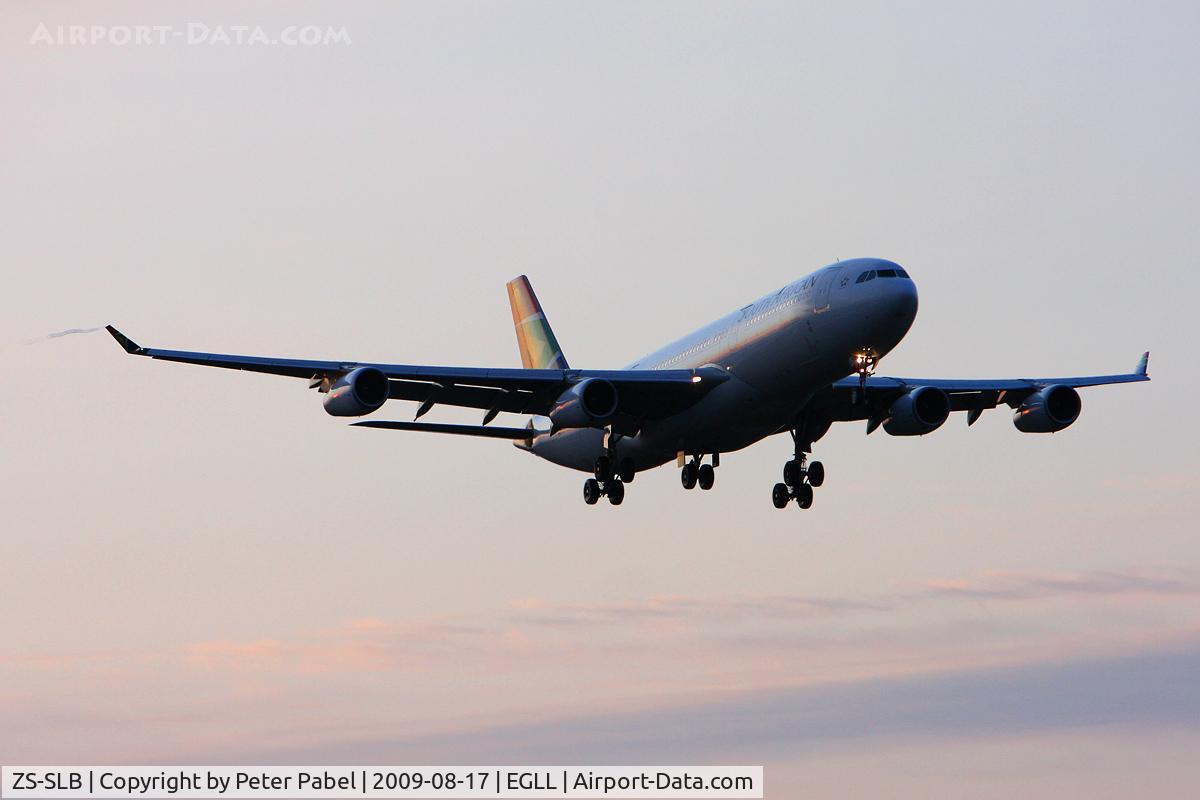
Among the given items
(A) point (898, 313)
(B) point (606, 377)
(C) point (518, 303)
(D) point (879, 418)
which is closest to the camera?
(A) point (898, 313)

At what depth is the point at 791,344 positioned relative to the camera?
56.3 m

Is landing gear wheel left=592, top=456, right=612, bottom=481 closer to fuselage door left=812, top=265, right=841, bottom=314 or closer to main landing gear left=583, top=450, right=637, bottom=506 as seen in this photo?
main landing gear left=583, top=450, right=637, bottom=506

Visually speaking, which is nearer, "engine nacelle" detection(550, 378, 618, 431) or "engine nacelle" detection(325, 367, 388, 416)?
"engine nacelle" detection(325, 367, 388, 416)

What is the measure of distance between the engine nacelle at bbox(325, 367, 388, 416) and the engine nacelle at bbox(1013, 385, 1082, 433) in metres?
22.8

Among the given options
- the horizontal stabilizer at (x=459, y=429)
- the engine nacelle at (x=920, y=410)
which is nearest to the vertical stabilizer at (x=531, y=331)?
the horizontal stabilizer at (x=459, y=429)

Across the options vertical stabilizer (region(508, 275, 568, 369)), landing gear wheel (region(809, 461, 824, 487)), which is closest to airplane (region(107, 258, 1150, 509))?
landing gear wheel (region(809, 461, 824, 487))

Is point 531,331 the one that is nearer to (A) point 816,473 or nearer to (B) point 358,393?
(A) point 816,473

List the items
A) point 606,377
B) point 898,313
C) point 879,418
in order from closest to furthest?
point 898,313 < point 606,377 < point 879,418

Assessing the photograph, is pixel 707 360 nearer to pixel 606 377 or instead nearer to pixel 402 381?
pixel 606 377

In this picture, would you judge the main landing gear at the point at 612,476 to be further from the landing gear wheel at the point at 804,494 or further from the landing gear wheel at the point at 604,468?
the landing gear wheel at the point at 804,494

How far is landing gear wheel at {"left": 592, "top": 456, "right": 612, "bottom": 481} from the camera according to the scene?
64.6 metres

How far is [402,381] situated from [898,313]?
650 inches

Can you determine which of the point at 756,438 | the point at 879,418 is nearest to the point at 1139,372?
the point at 879,418

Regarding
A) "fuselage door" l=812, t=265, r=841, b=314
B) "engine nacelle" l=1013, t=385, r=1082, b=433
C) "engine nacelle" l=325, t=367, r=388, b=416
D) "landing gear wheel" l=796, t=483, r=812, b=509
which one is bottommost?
"engine nacelle" l=325, t=367, r=388, b=416
